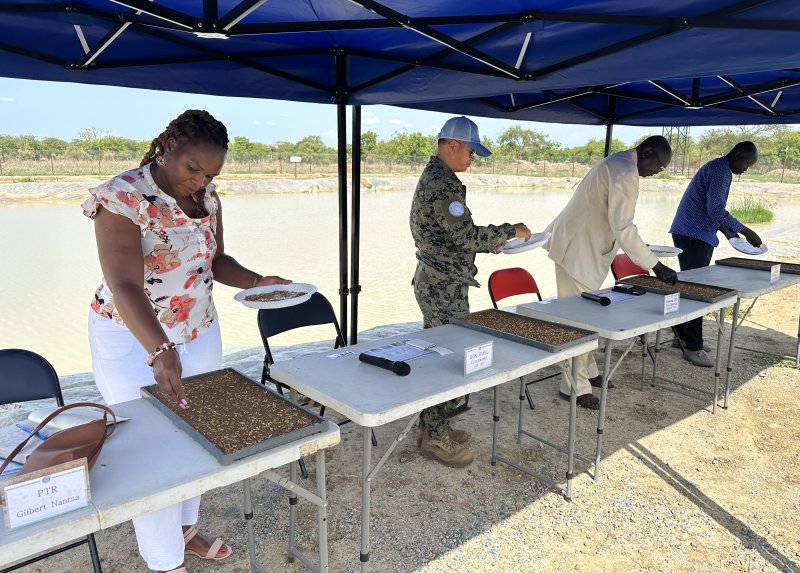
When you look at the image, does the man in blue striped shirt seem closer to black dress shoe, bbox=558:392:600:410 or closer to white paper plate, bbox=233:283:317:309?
black dress shoe, bbox=558:392:600:410

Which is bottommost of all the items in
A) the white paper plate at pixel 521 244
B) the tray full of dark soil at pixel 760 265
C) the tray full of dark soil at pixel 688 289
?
the tray full of dark soil at pixel 688 289

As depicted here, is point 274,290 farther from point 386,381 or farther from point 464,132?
point 464,132

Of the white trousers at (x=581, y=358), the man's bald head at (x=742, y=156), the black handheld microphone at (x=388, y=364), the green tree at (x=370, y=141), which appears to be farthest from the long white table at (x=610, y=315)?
the green tree at (x=370, y=141)

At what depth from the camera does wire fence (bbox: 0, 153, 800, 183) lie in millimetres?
23031

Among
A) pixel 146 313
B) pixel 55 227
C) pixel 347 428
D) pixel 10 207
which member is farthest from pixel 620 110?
pixel 10 207

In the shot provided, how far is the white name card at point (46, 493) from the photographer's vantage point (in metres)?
1.00

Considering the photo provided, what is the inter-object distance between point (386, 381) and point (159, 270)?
81 cm

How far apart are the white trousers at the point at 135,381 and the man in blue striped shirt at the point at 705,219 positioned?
4.12 metres

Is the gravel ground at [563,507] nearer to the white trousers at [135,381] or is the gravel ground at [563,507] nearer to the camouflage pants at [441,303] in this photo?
the camouflage pants at [441,303]

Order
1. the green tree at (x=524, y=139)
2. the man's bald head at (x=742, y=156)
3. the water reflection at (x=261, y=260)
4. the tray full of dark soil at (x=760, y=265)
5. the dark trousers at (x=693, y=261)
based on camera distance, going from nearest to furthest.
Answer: the tray full of dark soil at (x=760, y=265)
the man's bald head at (x=742, y=156)
the dark trousers at (x=693, y=261)
the water reflection at (x=261, y=260)
the green tree at (x=524, y=139)

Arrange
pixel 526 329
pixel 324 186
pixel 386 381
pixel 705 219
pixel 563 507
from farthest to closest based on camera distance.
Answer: pixel 324 186, pixel 705 219, pixel 563 507, pixel 526 329, pixel 386 381

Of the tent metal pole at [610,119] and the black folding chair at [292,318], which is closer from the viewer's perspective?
the black folding chair at [292,318]

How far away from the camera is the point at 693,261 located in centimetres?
450

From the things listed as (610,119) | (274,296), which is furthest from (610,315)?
(610,119)
